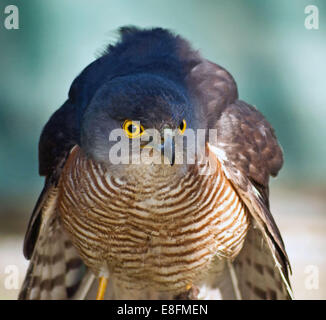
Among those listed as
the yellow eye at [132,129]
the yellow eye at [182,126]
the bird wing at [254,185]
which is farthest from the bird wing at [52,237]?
the bird wing at [254,185]

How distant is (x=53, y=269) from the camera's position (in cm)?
324

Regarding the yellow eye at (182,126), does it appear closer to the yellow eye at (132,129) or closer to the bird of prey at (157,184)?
the bird of prey at (157,184)

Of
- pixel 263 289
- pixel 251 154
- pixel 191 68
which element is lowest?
pixel 263 289

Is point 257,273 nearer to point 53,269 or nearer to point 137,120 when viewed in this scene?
point 53,269

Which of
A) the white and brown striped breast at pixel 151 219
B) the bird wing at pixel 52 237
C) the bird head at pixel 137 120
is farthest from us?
the bird wing at pixel 52 237

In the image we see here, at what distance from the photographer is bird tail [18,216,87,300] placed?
121 inches

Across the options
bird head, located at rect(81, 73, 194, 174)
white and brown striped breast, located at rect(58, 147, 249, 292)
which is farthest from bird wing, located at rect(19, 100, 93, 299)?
bird head, located at rect(81, 73, 194, 174)

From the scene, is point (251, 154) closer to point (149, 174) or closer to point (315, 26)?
point (149, 174)

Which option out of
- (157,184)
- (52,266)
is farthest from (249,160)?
(52,266)

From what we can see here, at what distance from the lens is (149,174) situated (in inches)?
97.1

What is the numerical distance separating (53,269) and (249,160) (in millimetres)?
1387

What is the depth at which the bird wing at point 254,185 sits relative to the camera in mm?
2732

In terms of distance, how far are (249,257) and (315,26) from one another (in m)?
2.43

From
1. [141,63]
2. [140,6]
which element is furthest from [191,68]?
[140,6]
